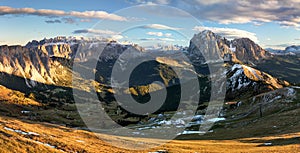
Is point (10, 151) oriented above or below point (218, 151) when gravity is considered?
above

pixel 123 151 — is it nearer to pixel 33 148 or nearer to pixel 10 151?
pixel 33 148

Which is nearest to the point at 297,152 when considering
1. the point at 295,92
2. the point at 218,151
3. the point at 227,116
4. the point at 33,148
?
the point at 218,151

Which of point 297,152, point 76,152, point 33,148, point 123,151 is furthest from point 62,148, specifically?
point 297,152

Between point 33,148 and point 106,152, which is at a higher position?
point 33,148

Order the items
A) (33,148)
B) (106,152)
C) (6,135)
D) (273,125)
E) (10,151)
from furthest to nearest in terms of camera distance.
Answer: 1. (273,125)
2. (106,152)
3. (6,135)
4. (33,148)
5. (10,151)

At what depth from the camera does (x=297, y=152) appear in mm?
52312

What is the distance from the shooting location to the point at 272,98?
6506 inches

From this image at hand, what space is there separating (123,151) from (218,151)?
67.9ft

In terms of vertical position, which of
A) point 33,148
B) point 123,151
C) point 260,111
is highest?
point 33,148

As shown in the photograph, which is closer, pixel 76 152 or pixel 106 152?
pixel 76 152

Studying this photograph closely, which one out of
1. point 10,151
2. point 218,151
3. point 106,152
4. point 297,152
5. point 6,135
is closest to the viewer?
Answer: point 10,151

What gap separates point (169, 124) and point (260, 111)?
A: 52804 millimetres

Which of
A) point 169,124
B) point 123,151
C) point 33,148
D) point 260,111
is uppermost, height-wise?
point 33,148

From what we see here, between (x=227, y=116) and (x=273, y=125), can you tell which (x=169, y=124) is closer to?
(x=227, y=116)
